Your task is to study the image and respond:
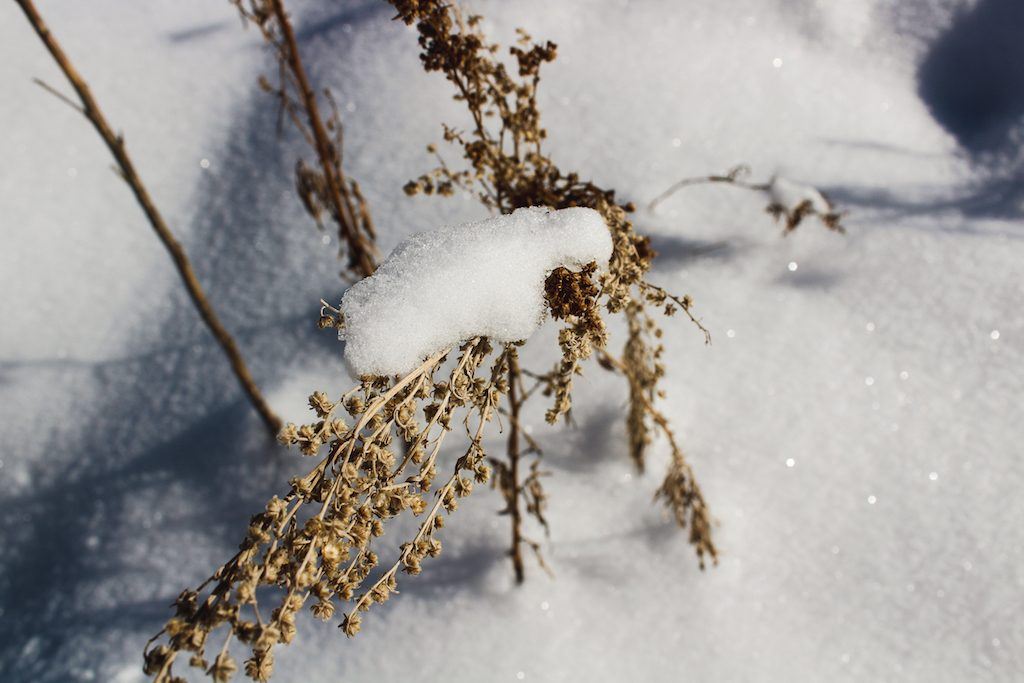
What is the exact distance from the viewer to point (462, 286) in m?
0.92

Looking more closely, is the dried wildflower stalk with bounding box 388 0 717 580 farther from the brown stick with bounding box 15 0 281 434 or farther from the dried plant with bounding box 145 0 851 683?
the brown stick with bounding box 15 0 281 434

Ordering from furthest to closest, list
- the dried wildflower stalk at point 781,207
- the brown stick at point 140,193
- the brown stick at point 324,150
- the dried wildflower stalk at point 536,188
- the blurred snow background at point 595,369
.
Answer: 1. the dried wildflower stalk at point 781,207
2. the blurred snow background at point 595,369
3. the brown stick at point 324,150
4. the brown stick at point 140,193
5. the dried wildflower stalk at point 536,188

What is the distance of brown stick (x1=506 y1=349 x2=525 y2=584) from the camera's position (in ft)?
4.19

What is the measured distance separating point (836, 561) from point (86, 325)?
2.21 m

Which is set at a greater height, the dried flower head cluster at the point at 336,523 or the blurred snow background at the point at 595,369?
the dried flower head cluster at the point at 336,523

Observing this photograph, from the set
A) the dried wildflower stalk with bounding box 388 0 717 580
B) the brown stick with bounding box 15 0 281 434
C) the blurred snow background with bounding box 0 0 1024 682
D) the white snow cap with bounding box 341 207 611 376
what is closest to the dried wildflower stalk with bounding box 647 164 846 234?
the blurred snow background with bounding box 0 0 1024 682

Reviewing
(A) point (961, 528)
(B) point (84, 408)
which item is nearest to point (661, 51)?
(A) point (961, 528)

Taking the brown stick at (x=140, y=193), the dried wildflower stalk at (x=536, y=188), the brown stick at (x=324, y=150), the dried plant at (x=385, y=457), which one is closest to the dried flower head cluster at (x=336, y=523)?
the dried plant at (x=385, y=457)

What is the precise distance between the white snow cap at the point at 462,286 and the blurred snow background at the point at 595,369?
36.2 inches

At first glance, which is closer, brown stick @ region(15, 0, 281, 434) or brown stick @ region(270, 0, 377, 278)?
brown stick @ region(15, 0, 281, 434)

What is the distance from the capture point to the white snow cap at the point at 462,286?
878 millimetres

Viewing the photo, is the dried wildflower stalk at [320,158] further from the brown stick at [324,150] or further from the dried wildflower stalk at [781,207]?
the dried wildflower stalk at [781,207]

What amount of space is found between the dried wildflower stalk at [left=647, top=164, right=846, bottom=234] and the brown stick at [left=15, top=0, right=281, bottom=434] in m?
1.23

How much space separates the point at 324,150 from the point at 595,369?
915mm
